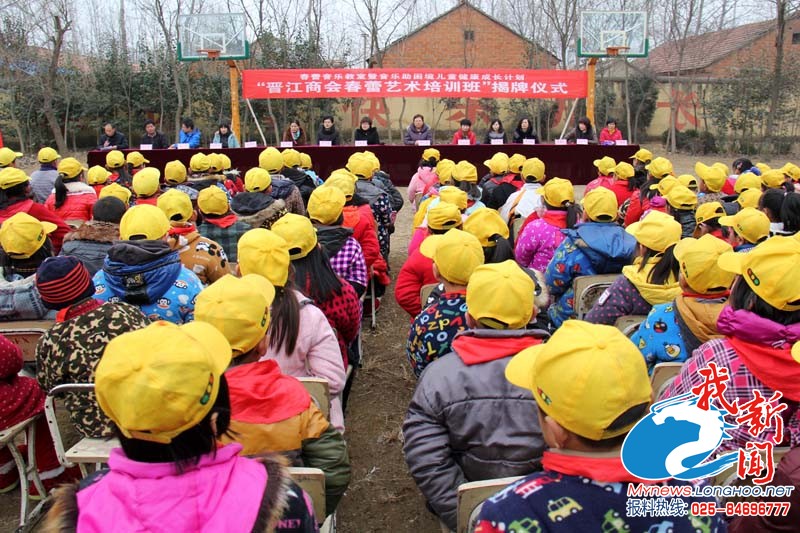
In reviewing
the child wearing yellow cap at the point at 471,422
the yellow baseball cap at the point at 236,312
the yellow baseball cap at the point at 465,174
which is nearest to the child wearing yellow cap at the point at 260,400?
the yellow baseball cap at the point at 236,312

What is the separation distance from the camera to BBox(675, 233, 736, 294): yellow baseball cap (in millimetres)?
2643

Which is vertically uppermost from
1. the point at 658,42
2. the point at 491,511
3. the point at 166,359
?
the point at 658,42

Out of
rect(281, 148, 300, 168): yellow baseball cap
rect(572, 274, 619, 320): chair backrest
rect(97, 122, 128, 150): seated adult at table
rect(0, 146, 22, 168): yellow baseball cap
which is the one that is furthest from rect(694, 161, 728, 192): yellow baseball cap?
rect(97, 122, 128, 150): seated adult at table

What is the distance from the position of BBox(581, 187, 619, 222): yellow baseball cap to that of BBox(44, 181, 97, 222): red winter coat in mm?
4611

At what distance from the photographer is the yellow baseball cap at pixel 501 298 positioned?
86.1 inches

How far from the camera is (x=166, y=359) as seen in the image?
4.29 feet

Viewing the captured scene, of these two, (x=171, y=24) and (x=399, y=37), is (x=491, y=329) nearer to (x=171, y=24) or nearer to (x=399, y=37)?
(x=171, y=24)

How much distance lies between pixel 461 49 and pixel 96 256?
83.5 feet

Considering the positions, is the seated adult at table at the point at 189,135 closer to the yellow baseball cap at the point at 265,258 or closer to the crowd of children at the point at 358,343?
the crowd of children at the point at 358,343

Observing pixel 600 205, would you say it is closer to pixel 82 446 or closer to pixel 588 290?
pixel 588 290

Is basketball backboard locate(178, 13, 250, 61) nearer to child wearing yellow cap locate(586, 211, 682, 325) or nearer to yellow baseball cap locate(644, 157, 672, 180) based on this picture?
yellow baseball cap locate(644, 157, 672, 180)

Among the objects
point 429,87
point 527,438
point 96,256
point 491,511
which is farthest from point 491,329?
point 429,87

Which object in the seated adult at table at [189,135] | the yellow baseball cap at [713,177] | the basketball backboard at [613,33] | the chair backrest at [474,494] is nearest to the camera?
the chair backrest at [474,494]

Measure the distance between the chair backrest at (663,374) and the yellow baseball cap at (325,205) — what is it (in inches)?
97.7
